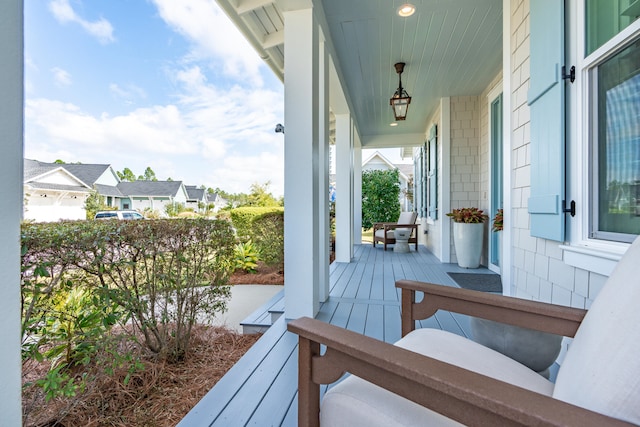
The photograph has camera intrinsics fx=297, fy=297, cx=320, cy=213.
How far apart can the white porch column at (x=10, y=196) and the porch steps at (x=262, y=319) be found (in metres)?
1.96

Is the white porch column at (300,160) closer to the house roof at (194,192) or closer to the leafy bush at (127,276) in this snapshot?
the leafy bush at (127,276)

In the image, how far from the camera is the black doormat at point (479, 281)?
11.2ft

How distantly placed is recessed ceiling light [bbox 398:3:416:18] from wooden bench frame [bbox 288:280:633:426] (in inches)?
103

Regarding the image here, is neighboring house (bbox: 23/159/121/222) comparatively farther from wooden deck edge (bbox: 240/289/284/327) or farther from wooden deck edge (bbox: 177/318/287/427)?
wooden deck edge (bbox: 240/289/284/327)

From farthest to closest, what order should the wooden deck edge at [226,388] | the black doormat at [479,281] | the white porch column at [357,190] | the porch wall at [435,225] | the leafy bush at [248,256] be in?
1. the white porch column at [357,190]
2. the porch wall at [435,225]
3. the leafy bush at [248,256]
4. the black doormat at [479,281]
5. the wooden deck edge at [226,388]

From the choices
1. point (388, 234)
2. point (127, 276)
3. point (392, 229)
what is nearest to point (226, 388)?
point (127, 276)

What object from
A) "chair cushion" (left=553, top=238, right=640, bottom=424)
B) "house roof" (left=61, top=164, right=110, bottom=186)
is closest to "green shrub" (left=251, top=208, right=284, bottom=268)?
"chair cushion" (left=553, top=238, right=640, bottom=424)

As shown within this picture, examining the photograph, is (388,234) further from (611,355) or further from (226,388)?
(611,355)

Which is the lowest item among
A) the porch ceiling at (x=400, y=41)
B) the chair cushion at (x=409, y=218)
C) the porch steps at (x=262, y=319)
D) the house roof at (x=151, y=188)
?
the porch steps at (x=262, y=319)

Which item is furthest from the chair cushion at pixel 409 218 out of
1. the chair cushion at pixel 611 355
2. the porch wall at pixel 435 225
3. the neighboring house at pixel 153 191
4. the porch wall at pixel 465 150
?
the neighboring house at pixel 153 191

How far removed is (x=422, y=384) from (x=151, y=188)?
19.7 metres

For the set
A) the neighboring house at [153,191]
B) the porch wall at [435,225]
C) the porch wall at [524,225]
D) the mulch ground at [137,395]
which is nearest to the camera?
the mulch ground at [137,395]

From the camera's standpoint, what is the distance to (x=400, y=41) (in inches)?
127

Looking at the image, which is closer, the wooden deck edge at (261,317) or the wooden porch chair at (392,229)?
the wooden deck edge at (261,317)
